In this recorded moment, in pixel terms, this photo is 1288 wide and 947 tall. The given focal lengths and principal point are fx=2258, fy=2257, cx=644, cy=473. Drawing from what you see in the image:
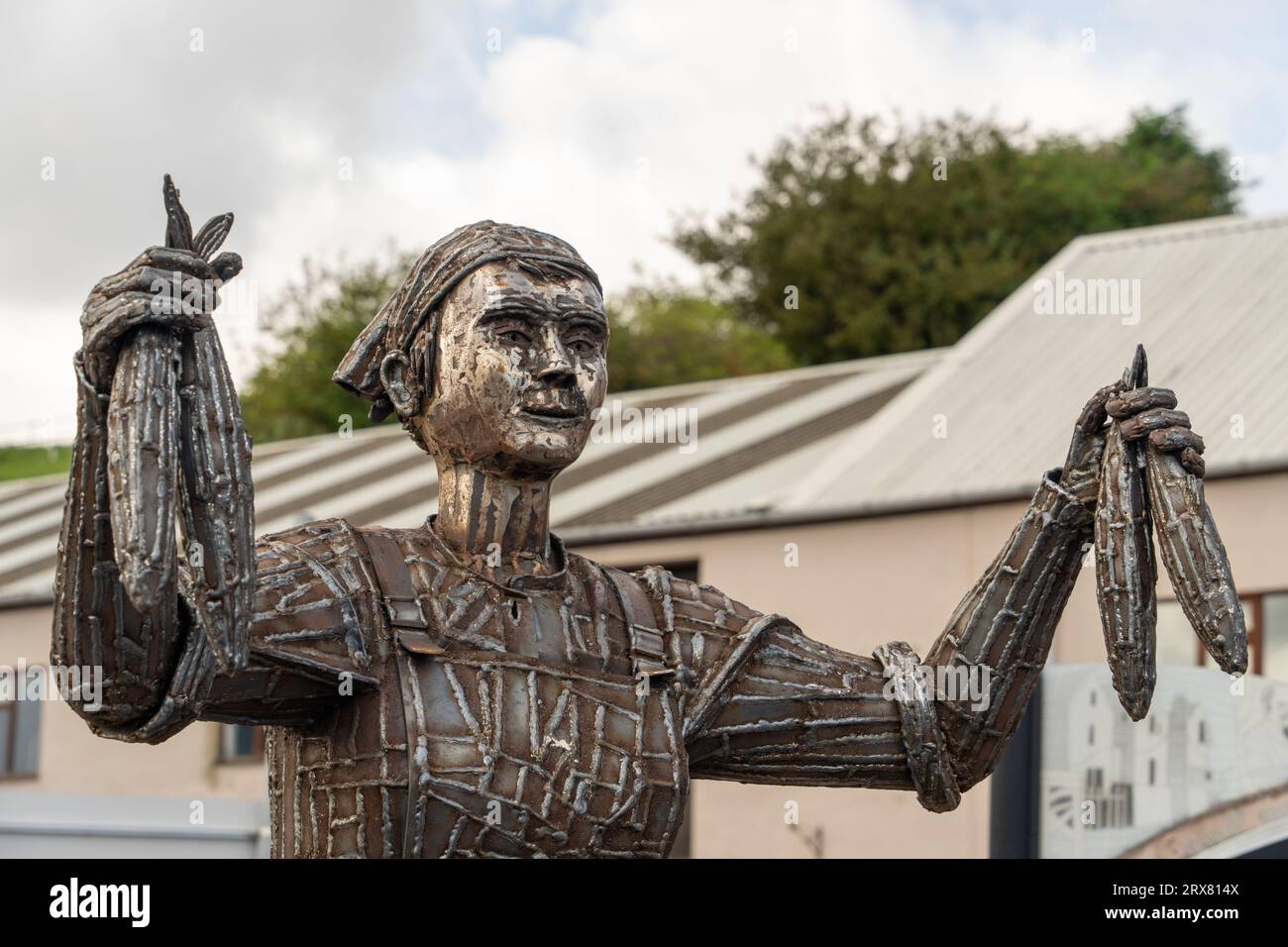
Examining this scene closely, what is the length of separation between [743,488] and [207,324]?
57.8ft

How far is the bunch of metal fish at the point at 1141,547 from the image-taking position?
4.96 m

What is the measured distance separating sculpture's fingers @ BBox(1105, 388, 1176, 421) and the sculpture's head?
1.20 metres

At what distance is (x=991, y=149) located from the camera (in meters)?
39.3

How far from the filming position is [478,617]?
5.18 metres

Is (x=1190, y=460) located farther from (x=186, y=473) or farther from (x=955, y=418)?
(x=955, y=418)

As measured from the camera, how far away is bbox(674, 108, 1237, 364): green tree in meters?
37.2

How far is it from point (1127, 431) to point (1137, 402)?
72 millimetres

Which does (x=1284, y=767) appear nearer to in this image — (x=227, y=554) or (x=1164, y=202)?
(x=227, y=554)

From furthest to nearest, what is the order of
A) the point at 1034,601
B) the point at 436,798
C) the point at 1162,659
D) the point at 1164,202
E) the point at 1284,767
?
the point at 1164,202
the point at 1162,659
the point at 1284,767
the point at 1034,601
the point at 436,798

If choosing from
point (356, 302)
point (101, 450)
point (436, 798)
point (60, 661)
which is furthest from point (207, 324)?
point (356, 302)

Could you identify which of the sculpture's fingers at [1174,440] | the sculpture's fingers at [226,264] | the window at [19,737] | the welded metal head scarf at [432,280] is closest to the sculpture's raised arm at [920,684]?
the sculpture's fingers at [1174,440]

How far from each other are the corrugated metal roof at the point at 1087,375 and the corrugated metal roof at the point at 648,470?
35.6 inches

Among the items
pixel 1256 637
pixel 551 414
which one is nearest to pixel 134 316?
pixel 551 414

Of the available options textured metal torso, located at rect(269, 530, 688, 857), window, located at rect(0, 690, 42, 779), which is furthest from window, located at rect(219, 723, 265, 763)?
textured metal torso, located at rect(269, 530, 688, 857)
